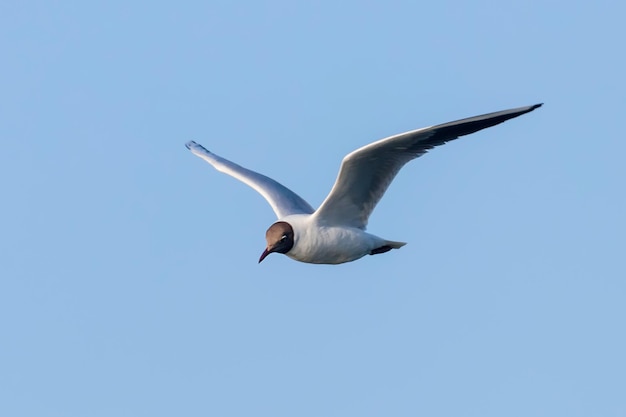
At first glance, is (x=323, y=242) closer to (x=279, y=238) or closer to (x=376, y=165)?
(x=279, y=238)

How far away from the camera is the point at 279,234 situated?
51.1 feet

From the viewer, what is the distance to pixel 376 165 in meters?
15.3

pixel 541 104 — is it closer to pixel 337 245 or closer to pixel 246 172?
pixel 337 245

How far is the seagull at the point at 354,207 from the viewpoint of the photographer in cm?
1467

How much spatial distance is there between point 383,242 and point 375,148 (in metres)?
2.18

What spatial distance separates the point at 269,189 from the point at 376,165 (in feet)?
10.2

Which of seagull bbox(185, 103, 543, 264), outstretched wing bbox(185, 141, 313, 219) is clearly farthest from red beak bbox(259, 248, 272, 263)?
outstretched wing bbox(185, 141, 313, 219)

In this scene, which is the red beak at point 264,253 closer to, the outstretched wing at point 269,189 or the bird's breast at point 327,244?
the bird's breast at point 327,244

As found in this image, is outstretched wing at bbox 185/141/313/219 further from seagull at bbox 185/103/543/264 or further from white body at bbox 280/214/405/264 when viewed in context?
white body at bbox 280/214/405/264

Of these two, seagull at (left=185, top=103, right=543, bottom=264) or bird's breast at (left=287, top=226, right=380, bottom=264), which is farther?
bird's breast at (left=287, top=226, right=380, bottom=264)

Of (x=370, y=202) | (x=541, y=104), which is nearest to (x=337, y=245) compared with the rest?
(x=370, y=202)

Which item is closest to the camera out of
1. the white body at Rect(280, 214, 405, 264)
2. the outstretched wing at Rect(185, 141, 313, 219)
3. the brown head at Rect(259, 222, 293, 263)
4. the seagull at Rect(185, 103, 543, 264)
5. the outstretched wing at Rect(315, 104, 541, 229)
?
the outstretched wing at Rect(315, 104, 541, 229)

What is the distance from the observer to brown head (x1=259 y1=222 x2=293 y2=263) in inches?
612

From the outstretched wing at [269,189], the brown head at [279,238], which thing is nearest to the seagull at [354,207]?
the brown head at [279,238]
